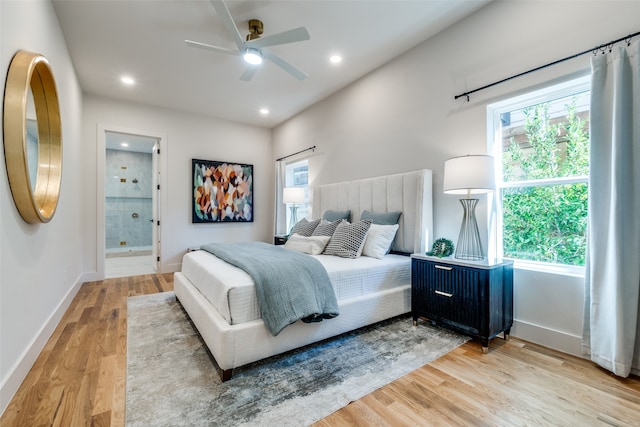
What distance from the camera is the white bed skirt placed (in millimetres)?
1774

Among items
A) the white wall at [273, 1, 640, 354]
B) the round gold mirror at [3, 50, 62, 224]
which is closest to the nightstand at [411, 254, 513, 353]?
the white wall at [273, 1, 640, 354]

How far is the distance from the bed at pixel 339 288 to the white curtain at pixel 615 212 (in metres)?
1.29

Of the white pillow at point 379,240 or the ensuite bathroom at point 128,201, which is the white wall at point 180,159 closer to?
the ensuite bathroom at point 128,201

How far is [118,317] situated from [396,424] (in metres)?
2.78

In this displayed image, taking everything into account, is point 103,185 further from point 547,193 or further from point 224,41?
point 547,193

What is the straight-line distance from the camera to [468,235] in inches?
100.0

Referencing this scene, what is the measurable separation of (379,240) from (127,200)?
7.42 m

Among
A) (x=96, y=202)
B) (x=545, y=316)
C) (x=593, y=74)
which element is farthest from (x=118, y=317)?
(x=593, y=74)

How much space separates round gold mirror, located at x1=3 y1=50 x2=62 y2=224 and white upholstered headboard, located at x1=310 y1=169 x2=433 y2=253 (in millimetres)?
2998

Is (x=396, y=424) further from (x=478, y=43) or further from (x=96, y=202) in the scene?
(x=96, y=202)

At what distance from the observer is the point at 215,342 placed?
1.82 metres

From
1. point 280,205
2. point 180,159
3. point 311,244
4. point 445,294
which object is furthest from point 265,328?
point 180,159

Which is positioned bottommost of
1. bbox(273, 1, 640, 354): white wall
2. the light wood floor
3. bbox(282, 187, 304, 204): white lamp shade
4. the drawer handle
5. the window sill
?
the light wood floor

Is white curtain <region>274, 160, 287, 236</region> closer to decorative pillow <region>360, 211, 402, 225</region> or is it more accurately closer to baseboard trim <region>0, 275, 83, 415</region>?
decorative pillow <region>360, 211, 402, 225</region>
